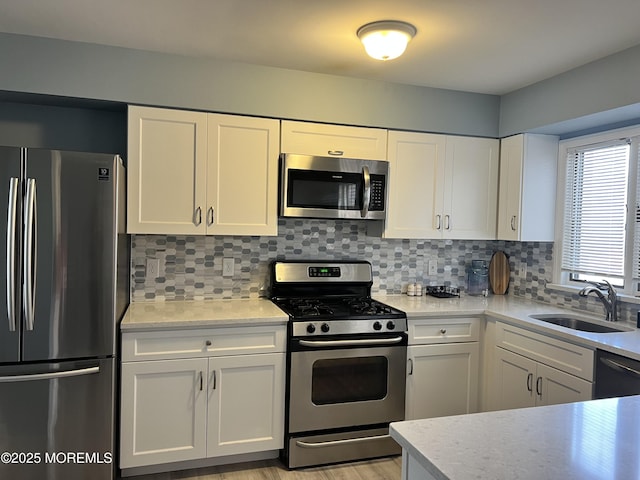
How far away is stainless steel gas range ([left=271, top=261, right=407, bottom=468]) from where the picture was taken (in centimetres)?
263

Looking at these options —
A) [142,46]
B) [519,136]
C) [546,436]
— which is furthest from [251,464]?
[519,136]

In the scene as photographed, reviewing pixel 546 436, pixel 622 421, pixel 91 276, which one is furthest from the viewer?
pixel 91 276

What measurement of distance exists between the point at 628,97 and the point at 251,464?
290cm

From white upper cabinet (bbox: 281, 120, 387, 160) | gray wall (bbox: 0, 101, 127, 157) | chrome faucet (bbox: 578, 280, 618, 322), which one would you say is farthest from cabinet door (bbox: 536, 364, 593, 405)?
gray wall (bbox: 0, 101, 127, 157)

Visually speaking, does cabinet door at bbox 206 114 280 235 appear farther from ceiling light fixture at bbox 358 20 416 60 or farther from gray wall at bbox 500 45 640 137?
gray wall at bbox 500 45 640 137

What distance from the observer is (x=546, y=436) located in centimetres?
118

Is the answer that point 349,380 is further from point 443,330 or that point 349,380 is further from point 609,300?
point 609,300

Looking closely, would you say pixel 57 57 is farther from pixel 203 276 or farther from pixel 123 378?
pixel 123 378

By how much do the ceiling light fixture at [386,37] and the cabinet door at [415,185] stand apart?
0.91 metres

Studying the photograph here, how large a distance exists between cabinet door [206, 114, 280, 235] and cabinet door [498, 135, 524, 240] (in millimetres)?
1669

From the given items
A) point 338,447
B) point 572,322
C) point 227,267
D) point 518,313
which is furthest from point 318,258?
point 572,322

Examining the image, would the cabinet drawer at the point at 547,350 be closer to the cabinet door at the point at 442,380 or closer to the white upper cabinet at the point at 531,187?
the cabinet door at the point at 442,380

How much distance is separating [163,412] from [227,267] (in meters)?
1.00

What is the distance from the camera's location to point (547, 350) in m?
2.54
